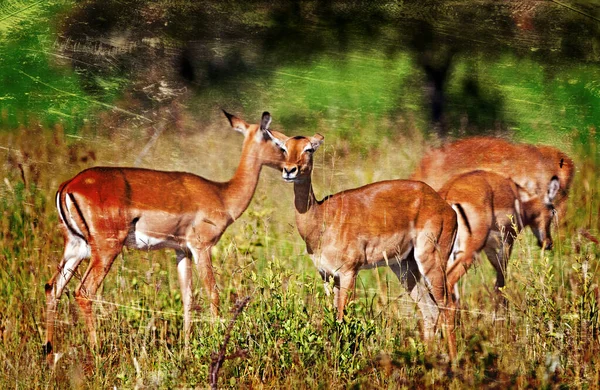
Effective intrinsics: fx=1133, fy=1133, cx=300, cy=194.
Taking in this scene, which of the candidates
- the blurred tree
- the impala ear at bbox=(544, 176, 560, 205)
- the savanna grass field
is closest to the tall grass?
→ the savanna grass field

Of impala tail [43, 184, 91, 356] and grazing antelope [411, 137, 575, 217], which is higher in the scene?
grazing antelope [411, 137, 575, 217]

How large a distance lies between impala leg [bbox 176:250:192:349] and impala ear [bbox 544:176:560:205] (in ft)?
7.24

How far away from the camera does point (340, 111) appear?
6.89m

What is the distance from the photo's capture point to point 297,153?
6.86 meters

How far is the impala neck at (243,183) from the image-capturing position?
688cm

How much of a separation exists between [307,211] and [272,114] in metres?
0.63

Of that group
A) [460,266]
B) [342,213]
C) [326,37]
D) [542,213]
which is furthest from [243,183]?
[542,213]

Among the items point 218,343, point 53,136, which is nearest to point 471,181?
point 218,343

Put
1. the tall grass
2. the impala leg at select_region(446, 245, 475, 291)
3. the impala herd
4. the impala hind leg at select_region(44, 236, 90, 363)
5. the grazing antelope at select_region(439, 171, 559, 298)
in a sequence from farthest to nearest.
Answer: the impala leg at select_region(446, 245, 475, 291) < the grazing antelope at select_region(439, 171, 559, 298) < the impala herd < the impala hind leg at select_region(44, 236, 90, 363) < the tall grass

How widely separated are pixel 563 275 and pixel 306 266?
1.55 metres

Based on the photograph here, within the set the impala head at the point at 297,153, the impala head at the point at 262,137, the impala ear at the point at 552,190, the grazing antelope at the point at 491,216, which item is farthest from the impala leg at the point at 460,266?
the impala head at the point at 262,137

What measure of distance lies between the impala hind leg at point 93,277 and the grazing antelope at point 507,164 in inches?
75.1

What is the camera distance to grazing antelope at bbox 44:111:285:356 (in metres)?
6.73

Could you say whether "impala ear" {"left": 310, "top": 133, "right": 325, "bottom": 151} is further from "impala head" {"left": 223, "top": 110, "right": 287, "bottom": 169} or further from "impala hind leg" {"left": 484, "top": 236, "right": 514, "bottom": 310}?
"impala hind leg" {"left": 484, "top": 236, "right": 514, "bottom": 310}
